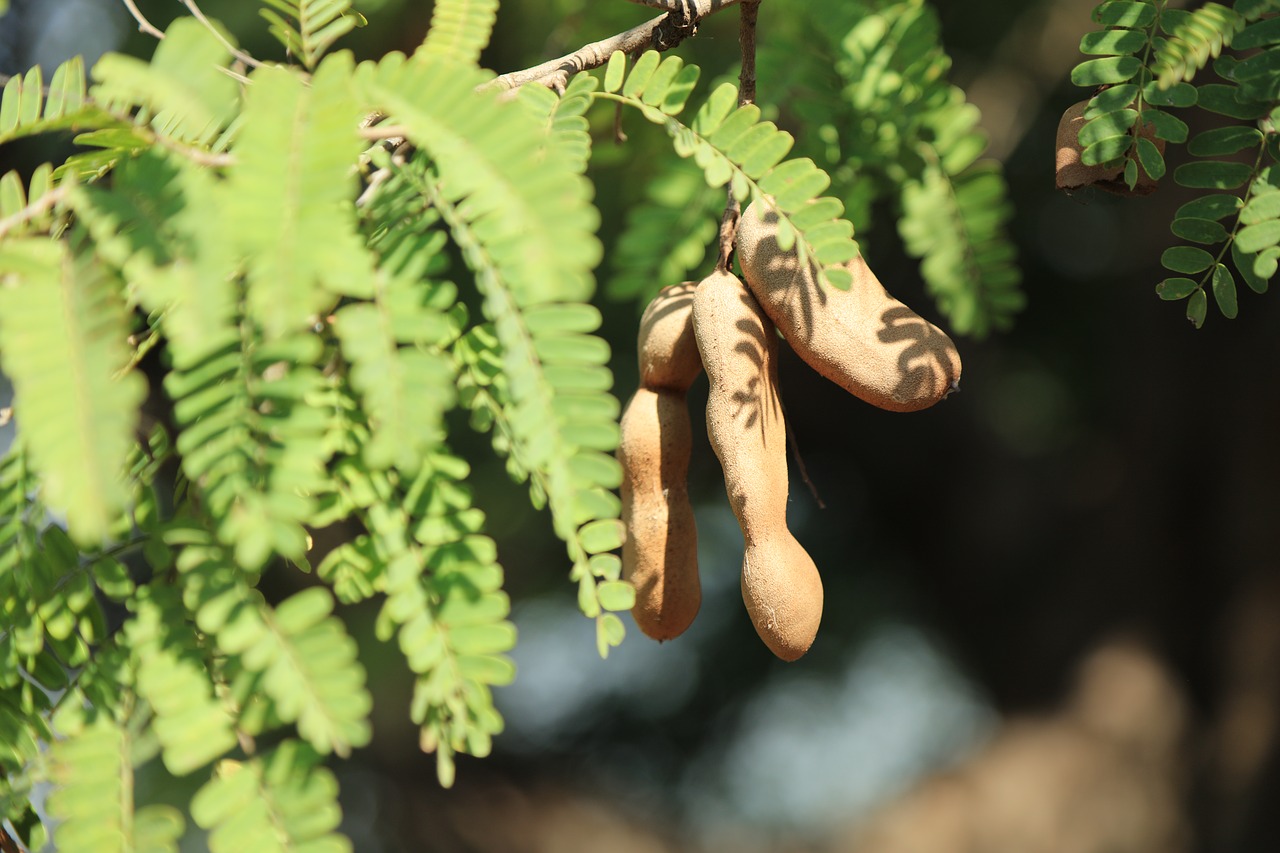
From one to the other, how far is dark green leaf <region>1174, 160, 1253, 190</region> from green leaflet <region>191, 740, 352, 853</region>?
A: 29.0 inches

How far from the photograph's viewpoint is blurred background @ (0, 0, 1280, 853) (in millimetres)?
2557

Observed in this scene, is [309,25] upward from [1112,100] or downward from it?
upward

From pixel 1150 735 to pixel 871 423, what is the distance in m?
1.31

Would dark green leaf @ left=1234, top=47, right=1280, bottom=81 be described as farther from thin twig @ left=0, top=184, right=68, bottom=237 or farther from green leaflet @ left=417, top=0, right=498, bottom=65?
thin twig @ left=0, top=184, right=68, bottom=237

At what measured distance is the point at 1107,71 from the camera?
0.84m

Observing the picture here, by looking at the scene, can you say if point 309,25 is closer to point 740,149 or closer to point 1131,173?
point 740,149

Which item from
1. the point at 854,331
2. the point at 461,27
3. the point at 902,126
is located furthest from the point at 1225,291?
the point at 461,27

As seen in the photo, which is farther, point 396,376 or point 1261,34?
point 1261,34

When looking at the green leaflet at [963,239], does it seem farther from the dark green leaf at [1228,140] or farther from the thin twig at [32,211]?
the thin twig at [32,211]

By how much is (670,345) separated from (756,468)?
12cm

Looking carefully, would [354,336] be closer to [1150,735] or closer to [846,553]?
[1150,735]

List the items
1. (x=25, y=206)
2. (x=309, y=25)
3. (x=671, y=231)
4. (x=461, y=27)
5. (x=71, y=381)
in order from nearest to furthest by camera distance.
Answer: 1. (x=71, y=381)
2. (x=25, y=206)
3. (x=309, y=25)
4. (x=461, y=27)
5. (x=671, y=231)

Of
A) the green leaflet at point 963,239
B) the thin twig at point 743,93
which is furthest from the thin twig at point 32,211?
the green leaflet at point 963,239

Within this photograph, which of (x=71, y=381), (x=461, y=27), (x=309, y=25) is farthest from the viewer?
(x=461, y=27)
